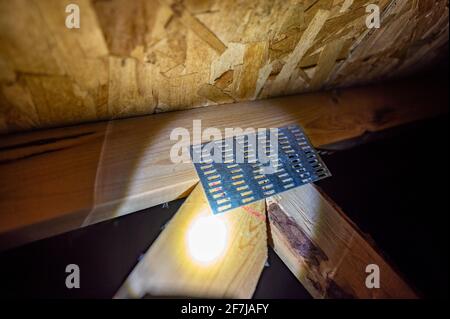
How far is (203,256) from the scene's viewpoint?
964 millimetres

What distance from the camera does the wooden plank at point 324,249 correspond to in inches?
40.7

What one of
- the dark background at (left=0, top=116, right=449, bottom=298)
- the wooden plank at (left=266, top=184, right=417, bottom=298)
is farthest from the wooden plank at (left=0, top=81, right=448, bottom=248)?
the wooden plank at (left=266, top=184, right=417, bottom=298)

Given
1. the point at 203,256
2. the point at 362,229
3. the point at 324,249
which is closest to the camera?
the point at 203,256

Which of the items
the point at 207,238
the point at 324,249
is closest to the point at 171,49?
the point at 207,238

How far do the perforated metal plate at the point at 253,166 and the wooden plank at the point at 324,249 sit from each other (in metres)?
0.07

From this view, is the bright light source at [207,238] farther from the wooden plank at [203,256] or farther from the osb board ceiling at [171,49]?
the osb board ceiling at [171,49]

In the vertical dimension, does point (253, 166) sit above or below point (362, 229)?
above

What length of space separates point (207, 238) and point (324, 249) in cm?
45

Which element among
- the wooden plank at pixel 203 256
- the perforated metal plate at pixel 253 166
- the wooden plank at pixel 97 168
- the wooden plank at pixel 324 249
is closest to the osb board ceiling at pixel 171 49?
the wooden plank at pixel 97 168

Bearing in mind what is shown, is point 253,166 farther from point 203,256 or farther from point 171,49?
point 171,49

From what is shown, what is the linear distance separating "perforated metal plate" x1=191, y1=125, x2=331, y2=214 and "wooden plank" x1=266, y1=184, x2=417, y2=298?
0.07 m

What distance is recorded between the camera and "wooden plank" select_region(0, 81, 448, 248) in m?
0.90

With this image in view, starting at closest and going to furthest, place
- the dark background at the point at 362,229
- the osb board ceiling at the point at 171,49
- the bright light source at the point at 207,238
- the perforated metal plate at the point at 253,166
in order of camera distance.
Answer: the osb board ceiling at the point at 171,49 < the bright light source at the point at 207,238 < the perforated metal plate at the point at 253,166 < the dark background at the point at 362,229

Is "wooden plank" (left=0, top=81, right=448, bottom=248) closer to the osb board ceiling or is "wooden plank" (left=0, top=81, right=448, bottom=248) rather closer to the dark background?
the osb board ceiling
